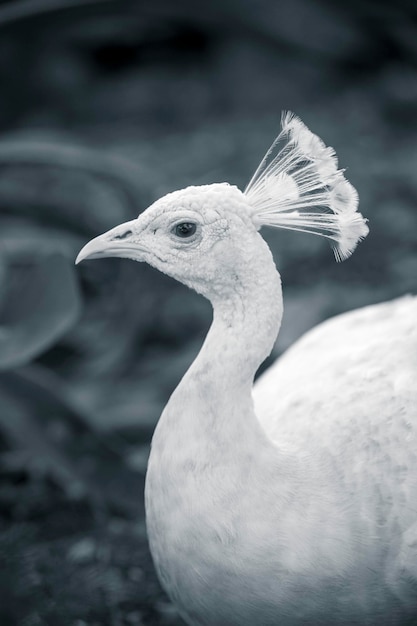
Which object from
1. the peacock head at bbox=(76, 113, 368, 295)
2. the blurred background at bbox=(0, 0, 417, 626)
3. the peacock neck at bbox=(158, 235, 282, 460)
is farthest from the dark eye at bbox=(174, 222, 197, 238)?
the blurred background at bbox=(0, 0, 417, 626)

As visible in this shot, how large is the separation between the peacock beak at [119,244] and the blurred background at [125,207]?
35.9 inches

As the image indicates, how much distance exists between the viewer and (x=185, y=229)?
4.43 feet

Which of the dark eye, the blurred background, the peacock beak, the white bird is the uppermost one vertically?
the blurred background

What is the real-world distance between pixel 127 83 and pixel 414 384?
247 cm

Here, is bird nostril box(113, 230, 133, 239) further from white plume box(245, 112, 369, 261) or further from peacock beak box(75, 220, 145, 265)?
white plume box(245, 112, 369, 261)

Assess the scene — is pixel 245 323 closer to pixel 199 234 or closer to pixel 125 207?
pixel 199 234

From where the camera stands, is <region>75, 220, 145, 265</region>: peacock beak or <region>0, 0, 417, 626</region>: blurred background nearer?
<region>75, 220, 145, 265</region>: peacock beak

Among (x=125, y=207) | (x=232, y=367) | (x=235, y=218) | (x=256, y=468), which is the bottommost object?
(x=256, y=468)

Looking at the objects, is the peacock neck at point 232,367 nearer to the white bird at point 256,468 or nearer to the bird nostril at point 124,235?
the white bird at point 256,468

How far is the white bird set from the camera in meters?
1.36

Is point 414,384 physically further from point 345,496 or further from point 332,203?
point 332,203

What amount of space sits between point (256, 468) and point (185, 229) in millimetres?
417

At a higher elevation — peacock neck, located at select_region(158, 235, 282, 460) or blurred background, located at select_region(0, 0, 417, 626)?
blurred background, located at select_region(0, 0, 417, 626)

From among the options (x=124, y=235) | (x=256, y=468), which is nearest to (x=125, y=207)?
(x=124, y=235)
